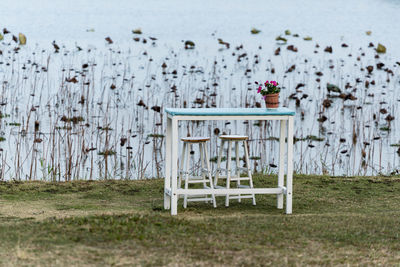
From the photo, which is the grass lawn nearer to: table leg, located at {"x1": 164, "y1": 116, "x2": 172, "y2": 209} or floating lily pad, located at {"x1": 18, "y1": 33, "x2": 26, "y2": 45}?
table leg, located at {"x1": 164, "y1": 116, "x2": 172, "y2": 209}

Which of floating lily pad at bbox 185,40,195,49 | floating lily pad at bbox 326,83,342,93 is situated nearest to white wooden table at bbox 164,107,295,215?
floating lily pad at bbox 326,83,342,93

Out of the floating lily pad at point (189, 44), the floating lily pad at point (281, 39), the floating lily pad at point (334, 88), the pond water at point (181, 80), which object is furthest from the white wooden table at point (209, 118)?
the floating lily pad at point (281, 39)

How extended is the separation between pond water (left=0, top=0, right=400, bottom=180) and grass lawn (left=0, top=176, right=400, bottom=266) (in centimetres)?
204

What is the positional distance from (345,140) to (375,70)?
8.28 meters

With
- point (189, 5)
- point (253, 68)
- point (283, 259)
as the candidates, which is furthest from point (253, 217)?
point (189, 5)

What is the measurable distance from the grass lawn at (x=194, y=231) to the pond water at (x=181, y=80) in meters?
2.04

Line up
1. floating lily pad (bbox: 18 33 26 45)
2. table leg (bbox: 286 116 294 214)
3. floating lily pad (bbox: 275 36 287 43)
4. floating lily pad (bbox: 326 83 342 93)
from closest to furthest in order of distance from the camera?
table leg (bbox: 286 116 294 214)
floating lily pad (bbox: 326 83 342 93)
floating lily pad (bbox: 18 33 26 45)
floating lily pad (bbox: 275 36 287 43)

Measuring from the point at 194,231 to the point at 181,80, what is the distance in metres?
10.4

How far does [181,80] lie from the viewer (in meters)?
16.2

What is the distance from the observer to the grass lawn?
205 inches

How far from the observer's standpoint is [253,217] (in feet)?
22.0

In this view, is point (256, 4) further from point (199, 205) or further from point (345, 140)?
point (199, 205)

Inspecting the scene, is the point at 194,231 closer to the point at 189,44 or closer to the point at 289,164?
the point at 289,164

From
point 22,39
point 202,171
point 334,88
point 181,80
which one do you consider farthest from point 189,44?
point 202,171
